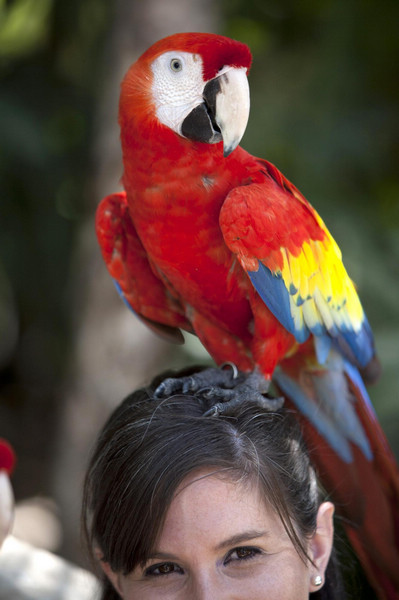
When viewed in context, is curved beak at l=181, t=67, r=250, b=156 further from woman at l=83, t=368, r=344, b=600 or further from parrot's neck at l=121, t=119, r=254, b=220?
A: woman at l=83, t=368, r=344, b=600

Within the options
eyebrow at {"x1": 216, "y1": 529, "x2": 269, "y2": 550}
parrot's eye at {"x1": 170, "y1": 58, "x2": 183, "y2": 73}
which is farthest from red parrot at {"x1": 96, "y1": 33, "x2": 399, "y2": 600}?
eyebrow at {"x1": 216, "y1": 529, "x2": 269, "y2": 550}

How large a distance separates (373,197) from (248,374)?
6.35ft

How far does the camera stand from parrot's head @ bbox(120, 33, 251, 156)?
3.34 feet

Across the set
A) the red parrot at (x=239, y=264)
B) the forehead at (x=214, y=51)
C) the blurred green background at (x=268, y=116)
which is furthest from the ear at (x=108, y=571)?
the blurred green background at (x=268, y=116)

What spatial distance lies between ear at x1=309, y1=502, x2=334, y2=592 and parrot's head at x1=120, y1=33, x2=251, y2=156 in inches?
25.7

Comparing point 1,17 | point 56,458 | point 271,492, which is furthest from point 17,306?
point 271,492

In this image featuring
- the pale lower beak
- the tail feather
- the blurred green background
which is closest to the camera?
the pale lower beak

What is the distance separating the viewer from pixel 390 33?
2908 mm

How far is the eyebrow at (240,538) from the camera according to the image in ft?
2.98

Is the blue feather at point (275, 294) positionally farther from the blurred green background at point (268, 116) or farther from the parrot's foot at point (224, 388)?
the blurred green background at point (268, 116)

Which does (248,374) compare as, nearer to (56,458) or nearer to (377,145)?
(56,458)

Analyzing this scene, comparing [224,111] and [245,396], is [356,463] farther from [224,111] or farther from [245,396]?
[224,111]

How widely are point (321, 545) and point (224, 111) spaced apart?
77 cm

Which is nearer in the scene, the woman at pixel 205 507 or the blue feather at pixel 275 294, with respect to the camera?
the woman at pixel 205 507
